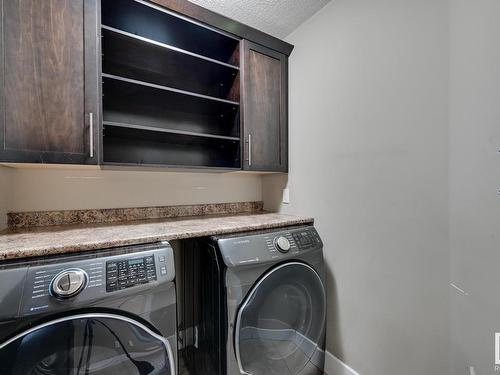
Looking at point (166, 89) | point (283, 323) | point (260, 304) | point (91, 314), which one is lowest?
point (283, 323)

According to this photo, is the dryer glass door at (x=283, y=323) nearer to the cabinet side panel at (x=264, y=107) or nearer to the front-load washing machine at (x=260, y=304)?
the front-load washing machine at (x=260, y=304)

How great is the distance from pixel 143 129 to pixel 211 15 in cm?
84

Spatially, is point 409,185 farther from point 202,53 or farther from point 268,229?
point 202,53

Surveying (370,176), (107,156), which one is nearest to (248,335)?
(370,176)

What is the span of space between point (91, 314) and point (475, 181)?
147cm

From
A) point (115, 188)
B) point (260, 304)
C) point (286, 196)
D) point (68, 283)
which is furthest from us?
point (286, 196)

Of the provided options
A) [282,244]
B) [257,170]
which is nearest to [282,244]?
[282,244]

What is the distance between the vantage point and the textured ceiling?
148 cm

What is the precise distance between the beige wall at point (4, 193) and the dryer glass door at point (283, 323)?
1312mm

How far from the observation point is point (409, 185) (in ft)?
3.59

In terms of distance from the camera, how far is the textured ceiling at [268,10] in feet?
4.84

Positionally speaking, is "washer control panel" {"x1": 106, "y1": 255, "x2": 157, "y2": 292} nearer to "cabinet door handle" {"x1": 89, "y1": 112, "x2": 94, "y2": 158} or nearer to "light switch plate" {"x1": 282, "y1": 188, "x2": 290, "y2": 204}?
"cabinet door handle" {"x1": 89, "y1": 112, "x2": 94, "y2": 158}

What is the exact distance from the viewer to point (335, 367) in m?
1.44

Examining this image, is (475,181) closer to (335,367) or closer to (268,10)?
(335,367)
